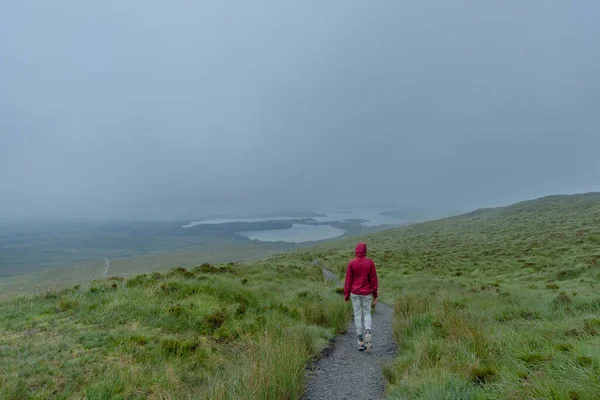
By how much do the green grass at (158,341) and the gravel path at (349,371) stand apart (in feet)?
1.41

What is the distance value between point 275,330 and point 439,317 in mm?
4574

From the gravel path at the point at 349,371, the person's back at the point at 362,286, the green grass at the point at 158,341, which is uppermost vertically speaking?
the person's back at the point at 362,286

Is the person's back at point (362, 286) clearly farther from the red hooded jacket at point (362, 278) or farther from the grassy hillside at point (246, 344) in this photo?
the grassy hillside at point (246, 344)

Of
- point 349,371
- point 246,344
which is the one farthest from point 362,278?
point 246,344

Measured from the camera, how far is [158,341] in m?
7.40

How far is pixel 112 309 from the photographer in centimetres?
892

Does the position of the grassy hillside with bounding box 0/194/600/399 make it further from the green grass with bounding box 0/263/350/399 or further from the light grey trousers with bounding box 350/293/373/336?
the light grey trousers with bounding box 350/293/373/336

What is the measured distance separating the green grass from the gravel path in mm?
431

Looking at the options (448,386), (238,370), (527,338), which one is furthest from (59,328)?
(527,338)

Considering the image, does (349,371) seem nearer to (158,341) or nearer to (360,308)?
(360,308)

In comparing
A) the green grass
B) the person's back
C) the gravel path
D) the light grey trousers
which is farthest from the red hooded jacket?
the green grass

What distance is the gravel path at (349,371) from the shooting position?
18.9 feet

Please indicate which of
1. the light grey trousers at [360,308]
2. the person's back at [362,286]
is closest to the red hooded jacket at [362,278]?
the person's back at [362,286]

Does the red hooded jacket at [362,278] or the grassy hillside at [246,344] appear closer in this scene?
the grassy hillside at [246,344]
